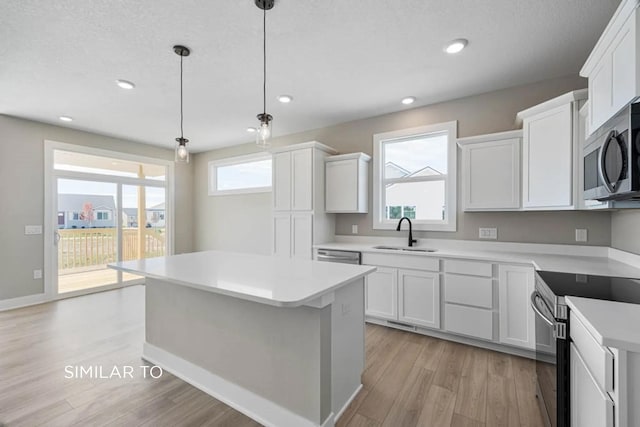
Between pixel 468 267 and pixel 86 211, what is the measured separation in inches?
223

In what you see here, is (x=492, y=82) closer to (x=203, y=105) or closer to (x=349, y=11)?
(x=349, y=11)

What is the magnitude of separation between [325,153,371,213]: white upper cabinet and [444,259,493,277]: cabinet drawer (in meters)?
1.32

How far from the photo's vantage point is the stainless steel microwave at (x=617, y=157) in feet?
4.14

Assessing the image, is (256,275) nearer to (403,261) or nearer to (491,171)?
(403,261)

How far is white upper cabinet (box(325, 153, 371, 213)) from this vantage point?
141 inches

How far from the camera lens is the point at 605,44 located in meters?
1.58

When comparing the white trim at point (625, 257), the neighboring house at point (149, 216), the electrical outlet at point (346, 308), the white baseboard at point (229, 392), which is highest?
the neighboring house at point (149, 216)

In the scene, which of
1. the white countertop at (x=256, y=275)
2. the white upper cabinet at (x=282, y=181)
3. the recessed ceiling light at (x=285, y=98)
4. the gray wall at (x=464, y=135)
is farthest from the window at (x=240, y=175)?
the white countertop at (x=256, y=275)

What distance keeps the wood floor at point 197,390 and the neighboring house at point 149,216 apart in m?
2.32

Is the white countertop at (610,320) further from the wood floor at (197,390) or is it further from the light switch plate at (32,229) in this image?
the light switch plate at (32,229)

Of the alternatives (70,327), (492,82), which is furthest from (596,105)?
(70,327)

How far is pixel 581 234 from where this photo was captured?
2.57 m

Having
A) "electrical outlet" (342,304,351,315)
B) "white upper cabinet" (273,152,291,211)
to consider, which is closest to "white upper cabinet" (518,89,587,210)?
"electrical outlet" (342,304,351,315)

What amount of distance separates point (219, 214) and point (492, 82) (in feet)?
16.1
